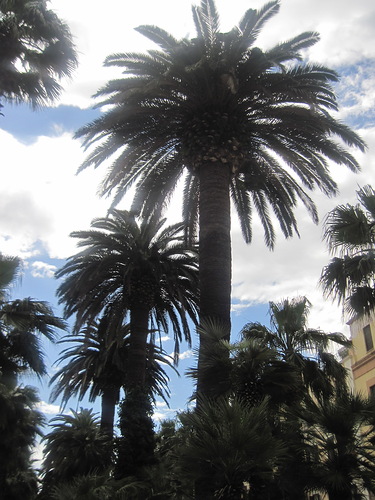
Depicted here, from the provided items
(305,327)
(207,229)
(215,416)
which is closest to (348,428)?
(215,416)

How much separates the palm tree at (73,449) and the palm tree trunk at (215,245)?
10.1 meters

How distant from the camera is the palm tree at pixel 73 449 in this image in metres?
21.0

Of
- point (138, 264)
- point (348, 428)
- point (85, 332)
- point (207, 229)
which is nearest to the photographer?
point (348, 428)

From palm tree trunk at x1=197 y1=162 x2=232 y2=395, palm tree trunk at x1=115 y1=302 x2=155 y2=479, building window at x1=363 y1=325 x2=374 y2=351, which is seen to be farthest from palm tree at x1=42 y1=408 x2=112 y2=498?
building window at x1=363 y1=325 x2=374 y2=351

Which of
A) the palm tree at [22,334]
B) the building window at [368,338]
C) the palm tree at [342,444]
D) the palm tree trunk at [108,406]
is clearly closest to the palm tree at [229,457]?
the palm tree at [342,444]

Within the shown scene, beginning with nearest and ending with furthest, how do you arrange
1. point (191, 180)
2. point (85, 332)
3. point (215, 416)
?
point (215, 416) < point (191, 180) < point (85, 332)

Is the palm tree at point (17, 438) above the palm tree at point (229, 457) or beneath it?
above

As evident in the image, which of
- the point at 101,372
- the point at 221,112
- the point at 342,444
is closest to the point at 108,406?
the point at 101,372

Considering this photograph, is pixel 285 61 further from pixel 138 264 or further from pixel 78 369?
pixel 78 369

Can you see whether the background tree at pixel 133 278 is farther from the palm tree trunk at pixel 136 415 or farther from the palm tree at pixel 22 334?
the palm tree at pixel 22 334

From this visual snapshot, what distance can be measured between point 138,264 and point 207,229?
642 cm

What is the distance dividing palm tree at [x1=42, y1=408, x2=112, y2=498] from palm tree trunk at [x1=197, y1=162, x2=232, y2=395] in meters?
10.1

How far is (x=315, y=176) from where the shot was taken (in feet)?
54.1

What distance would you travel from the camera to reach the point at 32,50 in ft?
38.8
